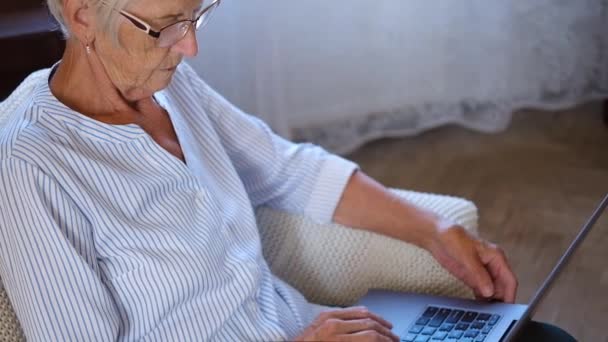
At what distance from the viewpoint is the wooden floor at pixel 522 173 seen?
7.97ft

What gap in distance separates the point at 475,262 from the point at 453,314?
0.11 metres

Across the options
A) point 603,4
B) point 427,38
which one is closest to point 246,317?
point 427,38

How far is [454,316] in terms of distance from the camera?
1.30 m

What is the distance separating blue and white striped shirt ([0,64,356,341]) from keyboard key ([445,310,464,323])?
21 centimetres

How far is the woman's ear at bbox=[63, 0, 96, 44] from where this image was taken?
1102 millimetres

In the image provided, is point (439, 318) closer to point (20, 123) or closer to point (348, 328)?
point (348, 328)

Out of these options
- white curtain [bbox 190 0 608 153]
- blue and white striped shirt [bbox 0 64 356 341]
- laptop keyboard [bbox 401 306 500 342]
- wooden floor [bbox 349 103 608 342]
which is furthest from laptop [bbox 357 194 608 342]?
white curtain [bbox 190 0 608 153]

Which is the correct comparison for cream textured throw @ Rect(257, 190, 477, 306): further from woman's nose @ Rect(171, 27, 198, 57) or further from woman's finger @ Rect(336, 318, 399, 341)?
woman's nose @ Rect(171, 27, 198, 57)

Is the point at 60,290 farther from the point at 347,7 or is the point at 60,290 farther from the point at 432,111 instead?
the point at 432,111

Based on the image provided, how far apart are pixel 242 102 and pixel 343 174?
122 cm

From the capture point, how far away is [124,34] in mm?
1118

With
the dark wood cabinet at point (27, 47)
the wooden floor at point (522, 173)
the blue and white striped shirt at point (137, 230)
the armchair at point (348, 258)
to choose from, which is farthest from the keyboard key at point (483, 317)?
the dark wood cabinet at point (27, 47)

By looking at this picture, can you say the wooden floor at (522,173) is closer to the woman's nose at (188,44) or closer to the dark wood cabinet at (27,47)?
the dark wood cabinet at (27,47)

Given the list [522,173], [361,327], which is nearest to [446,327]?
[361,327]
